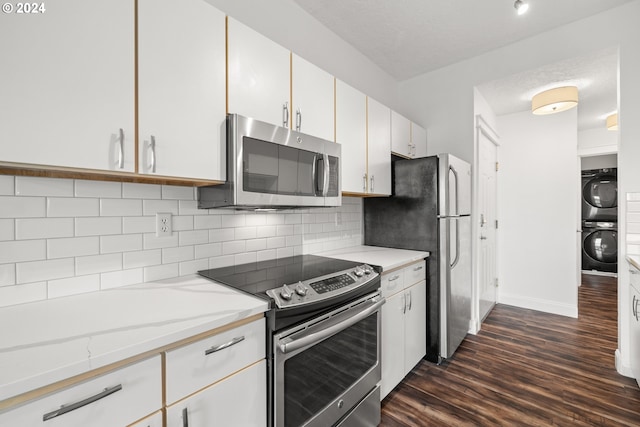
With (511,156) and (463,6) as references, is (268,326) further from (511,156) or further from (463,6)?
(511,156)

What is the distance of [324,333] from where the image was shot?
1283mm

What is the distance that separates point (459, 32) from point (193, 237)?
109 inches

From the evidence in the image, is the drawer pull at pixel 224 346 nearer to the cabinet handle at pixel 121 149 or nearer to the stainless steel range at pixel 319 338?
the stainless steel range at pixel 319 338

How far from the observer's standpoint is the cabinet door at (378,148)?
228 centimetres

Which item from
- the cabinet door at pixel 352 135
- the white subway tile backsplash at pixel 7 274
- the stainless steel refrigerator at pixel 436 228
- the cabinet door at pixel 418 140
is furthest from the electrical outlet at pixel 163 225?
the cabinet door at pixel 418 140

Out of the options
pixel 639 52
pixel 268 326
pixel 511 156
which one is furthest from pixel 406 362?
pixel 511 156

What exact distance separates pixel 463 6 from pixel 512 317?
3.29m

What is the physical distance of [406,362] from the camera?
2109 mm

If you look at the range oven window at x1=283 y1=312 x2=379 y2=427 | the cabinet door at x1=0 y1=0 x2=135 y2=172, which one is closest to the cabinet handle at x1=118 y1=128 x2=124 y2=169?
the cabinet door at x1=0 y1=0 x2=135 y2=172

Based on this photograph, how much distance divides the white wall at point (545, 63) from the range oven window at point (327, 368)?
2.16 m

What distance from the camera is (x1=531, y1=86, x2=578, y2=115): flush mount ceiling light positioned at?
285 cm

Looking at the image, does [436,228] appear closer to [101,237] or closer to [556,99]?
[556,99]

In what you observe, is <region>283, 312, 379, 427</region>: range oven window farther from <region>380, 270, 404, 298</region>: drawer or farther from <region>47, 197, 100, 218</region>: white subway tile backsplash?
<region>47, 197, 100, 218</region>: white subway tile backsplash

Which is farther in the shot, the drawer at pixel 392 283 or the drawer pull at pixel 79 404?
the drawer at pixel 392 283
